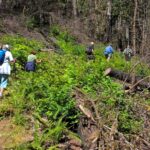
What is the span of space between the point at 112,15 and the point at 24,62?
2766 cm

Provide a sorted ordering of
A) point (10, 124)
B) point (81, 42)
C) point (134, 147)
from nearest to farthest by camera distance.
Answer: point (134, 147), point (10, 124), point (81, 42)

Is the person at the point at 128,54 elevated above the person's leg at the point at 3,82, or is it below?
below

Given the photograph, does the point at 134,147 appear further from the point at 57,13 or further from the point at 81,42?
the point at 57,13

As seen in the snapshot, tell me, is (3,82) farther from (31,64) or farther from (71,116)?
(71,116)

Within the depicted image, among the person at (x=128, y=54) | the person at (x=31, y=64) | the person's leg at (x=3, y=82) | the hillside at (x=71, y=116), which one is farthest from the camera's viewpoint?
the person at (x=128, y=54)

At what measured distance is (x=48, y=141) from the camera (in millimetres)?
→ 11469

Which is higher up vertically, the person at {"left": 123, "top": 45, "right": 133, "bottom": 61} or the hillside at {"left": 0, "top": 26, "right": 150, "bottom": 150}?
the hillside at {"left": 0, "top": 26, "right": 150, "bottom": 150}

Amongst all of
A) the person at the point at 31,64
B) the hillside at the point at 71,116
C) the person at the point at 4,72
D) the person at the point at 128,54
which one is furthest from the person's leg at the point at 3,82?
the person at the point at 128,54

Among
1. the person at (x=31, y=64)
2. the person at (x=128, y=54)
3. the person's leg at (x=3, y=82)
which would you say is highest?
the person's leg at (x=3, y=82)

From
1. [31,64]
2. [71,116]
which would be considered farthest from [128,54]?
[71,116]

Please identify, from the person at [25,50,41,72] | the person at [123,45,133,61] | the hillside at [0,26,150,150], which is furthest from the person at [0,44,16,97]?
the person at [123,45,133,61]

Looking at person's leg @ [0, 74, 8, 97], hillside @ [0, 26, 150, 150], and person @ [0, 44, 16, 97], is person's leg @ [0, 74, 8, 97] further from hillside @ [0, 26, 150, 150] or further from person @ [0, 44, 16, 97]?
hillside @ [0, 26, 150, 150]

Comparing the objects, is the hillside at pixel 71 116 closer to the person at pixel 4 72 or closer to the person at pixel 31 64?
the person at pixel 4 72

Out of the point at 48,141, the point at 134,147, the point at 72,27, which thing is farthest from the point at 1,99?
the point at 72,27
